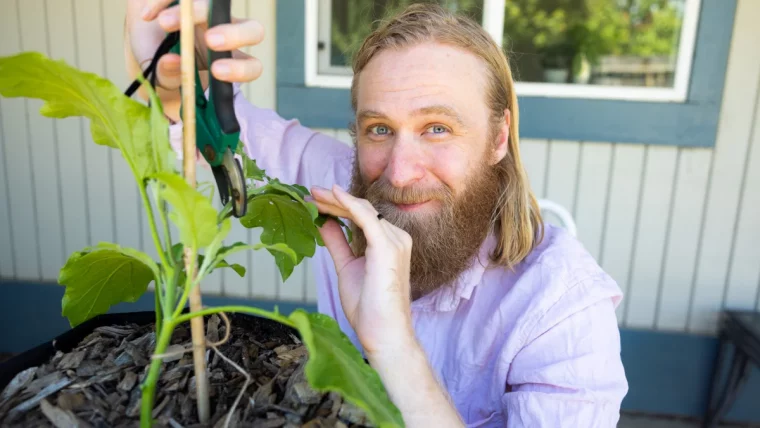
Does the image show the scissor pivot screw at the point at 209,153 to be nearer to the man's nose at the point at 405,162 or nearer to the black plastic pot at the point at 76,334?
the black plastic pot at the point at 76,334

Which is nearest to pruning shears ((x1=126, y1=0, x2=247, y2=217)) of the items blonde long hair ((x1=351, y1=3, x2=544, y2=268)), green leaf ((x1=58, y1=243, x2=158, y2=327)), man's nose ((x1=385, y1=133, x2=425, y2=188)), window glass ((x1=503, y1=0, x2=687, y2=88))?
green leaf ((x1=58, y1=243, x2=158, y2=327))

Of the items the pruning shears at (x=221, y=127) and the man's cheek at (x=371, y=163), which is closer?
the pruning shears at (x=221, y=127)

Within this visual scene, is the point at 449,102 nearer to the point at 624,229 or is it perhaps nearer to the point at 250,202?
the point at 250,202

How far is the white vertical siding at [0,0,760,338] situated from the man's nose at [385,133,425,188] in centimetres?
127

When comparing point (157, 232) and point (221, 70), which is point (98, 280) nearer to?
point (157, 232)

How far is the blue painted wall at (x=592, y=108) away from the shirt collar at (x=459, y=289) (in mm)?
1161

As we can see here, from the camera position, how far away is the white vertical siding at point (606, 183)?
2.25m

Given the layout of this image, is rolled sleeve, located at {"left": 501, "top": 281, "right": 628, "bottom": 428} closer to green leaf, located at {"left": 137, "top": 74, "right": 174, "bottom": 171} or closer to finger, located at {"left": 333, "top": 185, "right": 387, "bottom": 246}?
finger, located at {"left": 333, "top": 185, "right": 387, "bottom": 246}

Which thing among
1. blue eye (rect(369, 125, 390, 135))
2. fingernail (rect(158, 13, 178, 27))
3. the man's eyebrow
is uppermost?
fingernail (rect(158, 13, 178, 27))

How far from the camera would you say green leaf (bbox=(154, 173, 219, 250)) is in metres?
0.45

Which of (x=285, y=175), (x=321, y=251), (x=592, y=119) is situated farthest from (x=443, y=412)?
(x=592, y=119)

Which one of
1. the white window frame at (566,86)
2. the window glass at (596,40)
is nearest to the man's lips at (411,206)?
the white window frame at (566,86)

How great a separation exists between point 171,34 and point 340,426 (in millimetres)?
458

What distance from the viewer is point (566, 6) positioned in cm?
383
